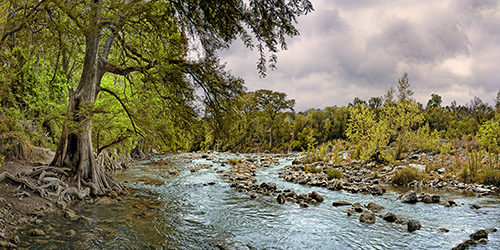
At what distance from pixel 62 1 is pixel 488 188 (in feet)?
48.8

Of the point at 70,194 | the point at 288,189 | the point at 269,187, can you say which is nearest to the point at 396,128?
the point at 288,189

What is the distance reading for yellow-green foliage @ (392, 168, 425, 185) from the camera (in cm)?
1219

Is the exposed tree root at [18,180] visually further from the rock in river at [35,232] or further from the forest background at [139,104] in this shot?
the rock in river at [35,232]

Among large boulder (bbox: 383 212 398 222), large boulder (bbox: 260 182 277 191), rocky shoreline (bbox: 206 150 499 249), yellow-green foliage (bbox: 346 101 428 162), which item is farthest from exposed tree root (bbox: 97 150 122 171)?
yellow-green foliage (bbox: 346 101 428 162)

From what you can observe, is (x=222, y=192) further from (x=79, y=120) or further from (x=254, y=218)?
(x=79, y=120)

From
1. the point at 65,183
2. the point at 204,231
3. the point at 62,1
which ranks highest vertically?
the point at 62,1

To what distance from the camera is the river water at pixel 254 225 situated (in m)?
5.45

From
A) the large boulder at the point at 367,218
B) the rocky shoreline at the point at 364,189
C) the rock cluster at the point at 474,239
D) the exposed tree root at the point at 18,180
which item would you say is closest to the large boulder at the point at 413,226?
the rocky shoreline at the point at 364,189

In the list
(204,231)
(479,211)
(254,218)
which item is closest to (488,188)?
(479,211)

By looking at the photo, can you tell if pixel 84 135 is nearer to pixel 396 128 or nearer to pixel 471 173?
pixel 471 173

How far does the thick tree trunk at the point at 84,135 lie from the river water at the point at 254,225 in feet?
4.98

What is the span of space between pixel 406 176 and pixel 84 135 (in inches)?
533

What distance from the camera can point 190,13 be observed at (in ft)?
12.1

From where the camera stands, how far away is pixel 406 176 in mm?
12281
